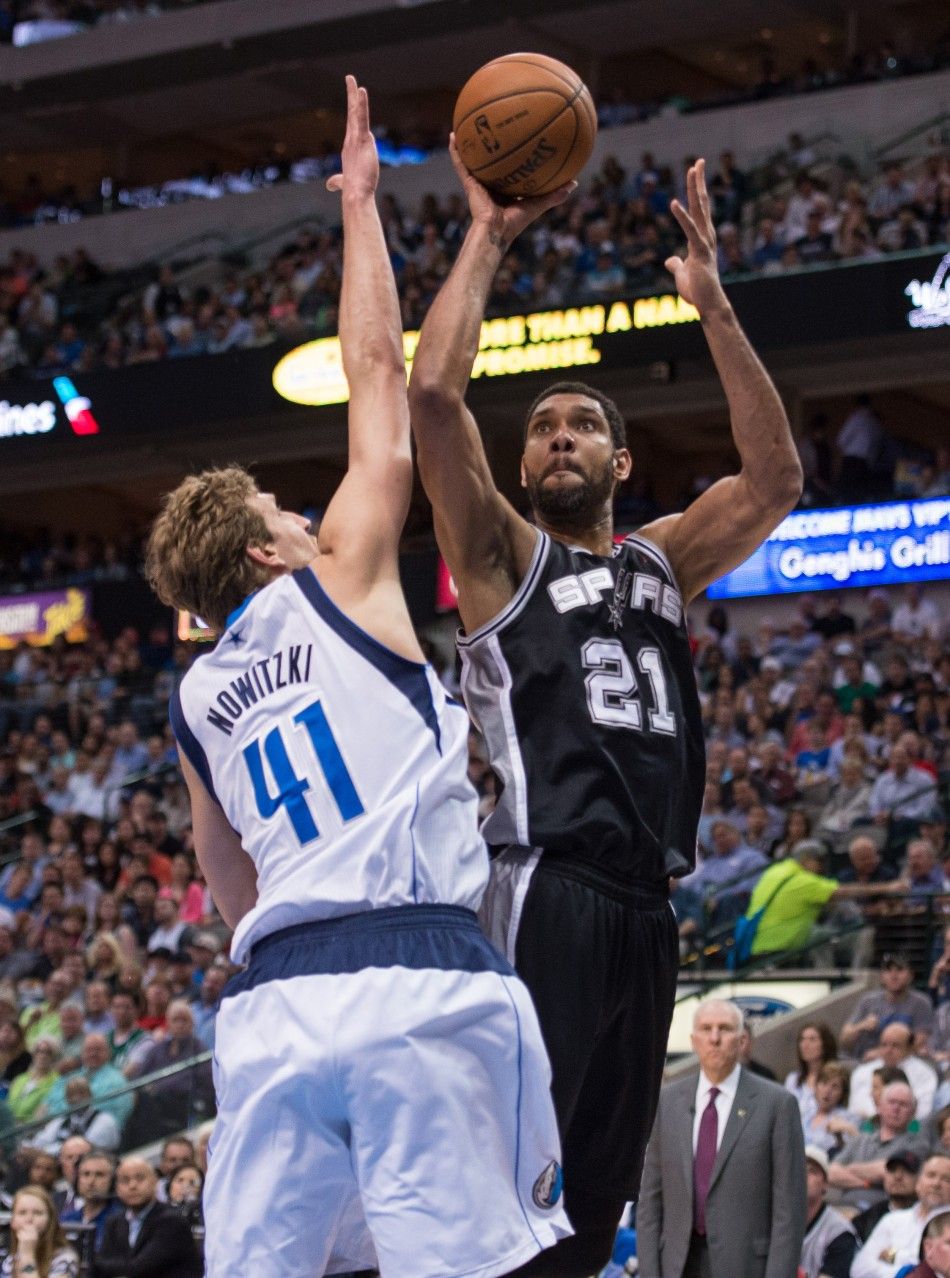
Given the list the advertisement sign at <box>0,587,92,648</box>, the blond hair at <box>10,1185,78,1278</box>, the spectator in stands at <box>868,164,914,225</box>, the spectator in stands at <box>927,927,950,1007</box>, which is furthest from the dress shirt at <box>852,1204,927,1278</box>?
the advertisement sign at <box>0,587,92,648</box>

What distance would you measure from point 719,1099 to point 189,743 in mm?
Answer: 4560

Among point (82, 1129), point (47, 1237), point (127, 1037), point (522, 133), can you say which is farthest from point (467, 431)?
point (127, 1037)

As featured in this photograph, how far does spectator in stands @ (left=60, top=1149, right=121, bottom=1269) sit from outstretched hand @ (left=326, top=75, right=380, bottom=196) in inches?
280

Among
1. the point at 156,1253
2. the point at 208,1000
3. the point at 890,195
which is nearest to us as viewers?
the point at 156,1253

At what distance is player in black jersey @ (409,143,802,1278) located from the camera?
157 inches

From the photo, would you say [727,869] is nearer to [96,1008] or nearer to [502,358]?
[96,1008]

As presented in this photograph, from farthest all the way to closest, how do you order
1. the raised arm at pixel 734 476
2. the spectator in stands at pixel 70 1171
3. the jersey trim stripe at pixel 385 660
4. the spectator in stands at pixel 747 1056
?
the spectator in stands at pixel 70 1171, the spectator in stands at pixel 747 1056, the raised arm at pixel 734 476, the jersey trim stripe at pixel 385 660

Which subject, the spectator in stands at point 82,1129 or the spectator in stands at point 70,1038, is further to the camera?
the spectator in stands at point 70,1038

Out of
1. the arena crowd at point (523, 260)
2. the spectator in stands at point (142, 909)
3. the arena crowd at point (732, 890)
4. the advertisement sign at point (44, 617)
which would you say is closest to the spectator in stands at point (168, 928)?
the arena crowd at point (732, 890)

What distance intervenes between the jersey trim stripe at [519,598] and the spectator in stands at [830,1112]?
604cm

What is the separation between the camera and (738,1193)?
7.24 meters

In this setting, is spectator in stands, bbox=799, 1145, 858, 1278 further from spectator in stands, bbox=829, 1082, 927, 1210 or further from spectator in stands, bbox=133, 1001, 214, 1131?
spectator in stands, bbox=133, 1001, 214, 1131

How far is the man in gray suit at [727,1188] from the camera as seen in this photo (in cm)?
717

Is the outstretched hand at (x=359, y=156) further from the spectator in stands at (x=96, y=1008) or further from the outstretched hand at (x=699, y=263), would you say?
the spectator in stands at (x=96, y=1008)
